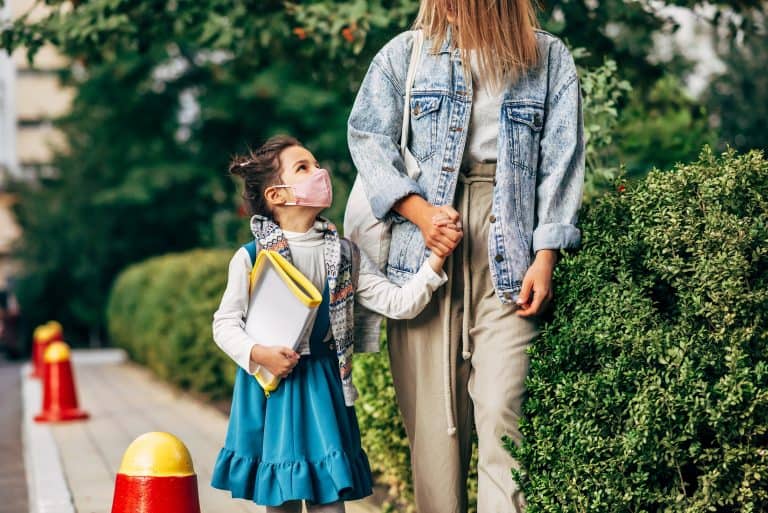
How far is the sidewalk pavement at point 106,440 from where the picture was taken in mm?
6027

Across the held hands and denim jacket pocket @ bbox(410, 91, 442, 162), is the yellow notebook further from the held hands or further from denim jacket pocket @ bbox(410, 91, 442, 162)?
denim jacket pocket @ bbox(410, 91, 442, 162)

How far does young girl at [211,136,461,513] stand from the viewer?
360 cm

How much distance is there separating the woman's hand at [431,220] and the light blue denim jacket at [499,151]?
40 mm

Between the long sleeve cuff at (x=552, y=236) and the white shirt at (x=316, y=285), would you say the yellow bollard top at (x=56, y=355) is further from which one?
the long sleeve cuff at (x=552, y=236)

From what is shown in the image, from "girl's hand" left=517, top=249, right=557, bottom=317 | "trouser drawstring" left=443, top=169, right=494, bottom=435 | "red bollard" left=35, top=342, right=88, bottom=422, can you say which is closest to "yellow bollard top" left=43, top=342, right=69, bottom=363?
"red bollard" left=35, top=342, right=88, bottom=422

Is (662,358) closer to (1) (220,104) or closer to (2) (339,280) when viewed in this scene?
(2) (339,280)

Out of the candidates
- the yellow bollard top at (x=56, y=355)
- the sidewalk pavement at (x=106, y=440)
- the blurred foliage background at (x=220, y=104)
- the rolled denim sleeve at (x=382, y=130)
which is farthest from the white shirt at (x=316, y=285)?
the yellow bollard top at (x=56, y=355)

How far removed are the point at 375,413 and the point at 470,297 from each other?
2.07m

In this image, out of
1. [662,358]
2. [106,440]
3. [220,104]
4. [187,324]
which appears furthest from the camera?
[220,104]

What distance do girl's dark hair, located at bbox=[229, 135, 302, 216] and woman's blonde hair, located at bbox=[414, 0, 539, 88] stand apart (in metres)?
0.72

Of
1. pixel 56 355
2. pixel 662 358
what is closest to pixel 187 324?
pixel 56 355

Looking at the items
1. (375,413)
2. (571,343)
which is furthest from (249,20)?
(571,343)

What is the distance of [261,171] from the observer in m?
3.83

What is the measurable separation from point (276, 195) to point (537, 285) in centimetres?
95
